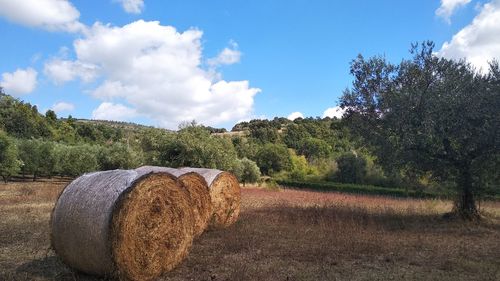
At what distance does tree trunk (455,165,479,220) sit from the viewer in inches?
630

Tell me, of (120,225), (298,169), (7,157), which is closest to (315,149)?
(298,169)

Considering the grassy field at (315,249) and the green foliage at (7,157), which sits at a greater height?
the green foliage at (7,157)

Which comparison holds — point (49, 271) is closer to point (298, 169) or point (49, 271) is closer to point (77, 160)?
point (77, 160)

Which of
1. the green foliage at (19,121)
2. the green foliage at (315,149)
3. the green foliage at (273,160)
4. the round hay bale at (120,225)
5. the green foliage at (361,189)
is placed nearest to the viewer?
the round hay bale at (120,225)

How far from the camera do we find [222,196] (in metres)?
14.8

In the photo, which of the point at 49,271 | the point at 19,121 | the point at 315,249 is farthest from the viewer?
the point at 19,121

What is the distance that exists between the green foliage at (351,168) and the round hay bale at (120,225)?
46.5 metres

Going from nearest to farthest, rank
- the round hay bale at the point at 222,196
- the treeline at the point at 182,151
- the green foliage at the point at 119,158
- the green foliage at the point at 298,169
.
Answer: the round hay bale at the point at 222,196, the treeline at the point at 182,151, the green foliage at the point at 119,158, the green foliage at the point at 298,169

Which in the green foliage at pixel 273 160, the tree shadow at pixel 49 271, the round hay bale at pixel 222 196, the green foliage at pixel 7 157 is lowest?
the tree shadow at pixel 49 271

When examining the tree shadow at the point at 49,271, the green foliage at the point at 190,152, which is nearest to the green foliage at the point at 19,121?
the green foliage at the point at 190,152

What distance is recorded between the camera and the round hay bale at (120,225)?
755 cm

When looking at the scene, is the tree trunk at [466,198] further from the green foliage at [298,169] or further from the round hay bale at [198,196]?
the green foliage at [298,169]

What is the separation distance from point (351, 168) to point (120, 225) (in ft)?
160

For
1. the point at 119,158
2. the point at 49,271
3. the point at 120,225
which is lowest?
the point at 49,271
